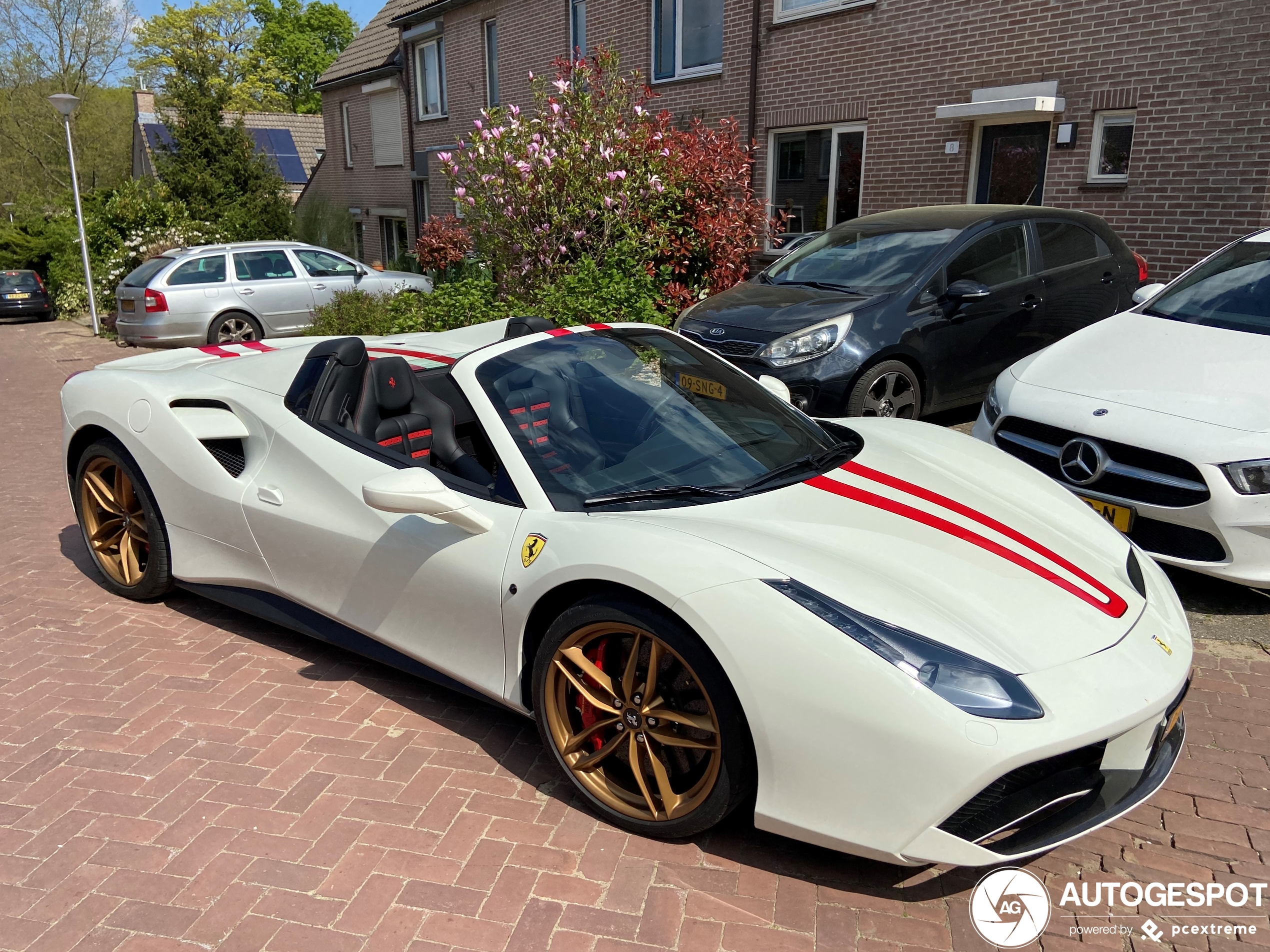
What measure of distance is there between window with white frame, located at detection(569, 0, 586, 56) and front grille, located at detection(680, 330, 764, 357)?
11.2 metres

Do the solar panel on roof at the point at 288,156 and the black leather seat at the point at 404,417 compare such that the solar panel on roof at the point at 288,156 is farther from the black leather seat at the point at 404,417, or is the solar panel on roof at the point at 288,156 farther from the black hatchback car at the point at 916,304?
the black leather seat at the point at 404,417

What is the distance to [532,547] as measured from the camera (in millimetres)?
2914

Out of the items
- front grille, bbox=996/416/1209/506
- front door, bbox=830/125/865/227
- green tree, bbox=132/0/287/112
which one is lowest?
front grille, bbox=996/416/1209/506

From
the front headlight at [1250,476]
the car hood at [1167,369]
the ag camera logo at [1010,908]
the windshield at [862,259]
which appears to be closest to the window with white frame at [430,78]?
the windshield at [862,259]

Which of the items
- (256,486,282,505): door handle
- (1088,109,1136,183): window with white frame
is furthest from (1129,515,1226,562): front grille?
(1088,109,1136,183): window with white frame

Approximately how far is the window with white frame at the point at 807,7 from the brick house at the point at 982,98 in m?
0.03

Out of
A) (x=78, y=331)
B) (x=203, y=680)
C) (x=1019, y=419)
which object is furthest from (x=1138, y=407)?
(x=78, y=331)

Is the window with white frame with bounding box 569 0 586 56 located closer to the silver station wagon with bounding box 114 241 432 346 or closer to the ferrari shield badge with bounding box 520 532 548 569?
the silver station wagon with bounding box 114 241 432 346

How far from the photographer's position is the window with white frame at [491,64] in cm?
1875

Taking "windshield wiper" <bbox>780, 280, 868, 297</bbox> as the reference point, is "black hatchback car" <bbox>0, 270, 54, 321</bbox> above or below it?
below

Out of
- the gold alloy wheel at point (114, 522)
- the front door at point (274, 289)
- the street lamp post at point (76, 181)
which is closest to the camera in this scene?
the gold alloy wheel at point (114, 522)

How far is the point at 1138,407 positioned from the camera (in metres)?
4.36

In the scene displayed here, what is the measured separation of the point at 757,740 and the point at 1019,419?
3.01m

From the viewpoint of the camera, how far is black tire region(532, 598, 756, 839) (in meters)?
2.49
